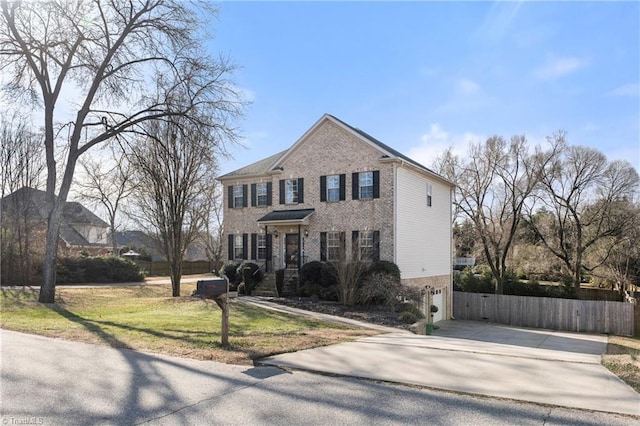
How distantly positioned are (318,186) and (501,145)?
15.9 meters

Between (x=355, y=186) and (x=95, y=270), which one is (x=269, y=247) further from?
(x=95, y=270)

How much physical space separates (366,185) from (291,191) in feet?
15.2

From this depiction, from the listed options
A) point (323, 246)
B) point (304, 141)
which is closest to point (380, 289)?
point (323, 246)

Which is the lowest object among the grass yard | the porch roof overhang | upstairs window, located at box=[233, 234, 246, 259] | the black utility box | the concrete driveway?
the grass yard

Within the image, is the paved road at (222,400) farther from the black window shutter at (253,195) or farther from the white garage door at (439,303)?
the white garage door at (439,303)

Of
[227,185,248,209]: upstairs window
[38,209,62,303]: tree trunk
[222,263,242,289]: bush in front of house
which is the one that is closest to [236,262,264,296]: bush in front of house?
[222,263,242,289]: bush in front of house

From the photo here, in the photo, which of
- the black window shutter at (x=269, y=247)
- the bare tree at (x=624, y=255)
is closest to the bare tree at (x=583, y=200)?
the bare tree at (x=624, y=255)

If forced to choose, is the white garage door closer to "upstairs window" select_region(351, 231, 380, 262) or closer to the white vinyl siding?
the white vinyl siding

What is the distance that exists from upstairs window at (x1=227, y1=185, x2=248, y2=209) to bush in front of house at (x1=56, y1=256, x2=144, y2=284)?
1233cm

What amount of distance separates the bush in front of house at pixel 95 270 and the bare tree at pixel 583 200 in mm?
30307

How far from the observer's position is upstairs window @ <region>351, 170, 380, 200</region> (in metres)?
21.7

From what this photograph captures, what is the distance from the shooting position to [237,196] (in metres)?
26.9

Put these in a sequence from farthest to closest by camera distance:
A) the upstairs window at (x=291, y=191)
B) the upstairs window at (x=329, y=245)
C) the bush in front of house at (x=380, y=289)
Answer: the upstairs window at (x=291, y=191) < the upstairs window at (x=329, y=245) < the bush in front of house at (x=380, y=289)

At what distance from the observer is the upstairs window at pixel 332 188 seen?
2281 cm
